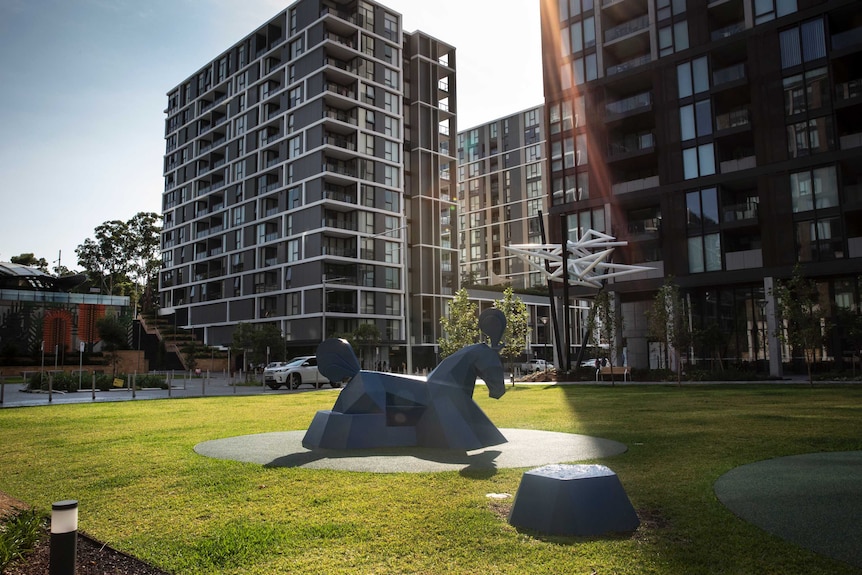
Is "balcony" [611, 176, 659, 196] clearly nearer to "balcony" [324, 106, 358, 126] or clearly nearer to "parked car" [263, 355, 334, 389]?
"parked car" [263, 355, 334, 389]

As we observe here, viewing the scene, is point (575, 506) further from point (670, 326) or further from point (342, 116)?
point (342, 116)

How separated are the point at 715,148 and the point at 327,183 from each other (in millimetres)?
37633

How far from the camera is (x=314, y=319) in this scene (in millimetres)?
60750

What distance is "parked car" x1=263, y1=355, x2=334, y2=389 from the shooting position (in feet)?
115

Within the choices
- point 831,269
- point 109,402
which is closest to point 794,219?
point 831,269

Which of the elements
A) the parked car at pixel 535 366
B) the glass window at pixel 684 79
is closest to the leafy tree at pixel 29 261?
the parked car at pixel 535 366

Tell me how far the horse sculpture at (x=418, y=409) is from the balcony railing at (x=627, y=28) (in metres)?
41.9

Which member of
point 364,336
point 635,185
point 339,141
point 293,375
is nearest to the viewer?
point 293,375

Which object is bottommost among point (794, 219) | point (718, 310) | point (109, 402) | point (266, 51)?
point (109, 402)

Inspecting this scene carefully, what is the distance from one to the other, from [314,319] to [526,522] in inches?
2228

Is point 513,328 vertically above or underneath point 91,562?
above

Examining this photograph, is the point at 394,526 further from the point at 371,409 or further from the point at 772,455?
the point at 772,455

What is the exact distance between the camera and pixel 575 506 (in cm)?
536

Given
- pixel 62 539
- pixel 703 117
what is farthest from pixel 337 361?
pixel 703 117
